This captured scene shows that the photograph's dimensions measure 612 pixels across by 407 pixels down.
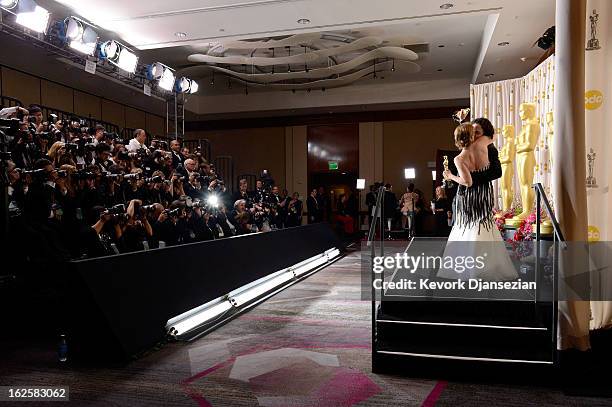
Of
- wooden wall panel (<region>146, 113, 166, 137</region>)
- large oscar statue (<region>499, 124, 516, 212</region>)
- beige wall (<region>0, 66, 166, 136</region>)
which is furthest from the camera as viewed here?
wooden wall panel (<region>146, 113, 166, 137</region>)

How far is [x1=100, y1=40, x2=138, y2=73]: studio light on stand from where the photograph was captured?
26.3 ft

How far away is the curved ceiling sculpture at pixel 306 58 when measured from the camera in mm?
9844

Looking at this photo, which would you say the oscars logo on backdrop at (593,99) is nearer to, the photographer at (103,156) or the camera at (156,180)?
the camera at (156,180)

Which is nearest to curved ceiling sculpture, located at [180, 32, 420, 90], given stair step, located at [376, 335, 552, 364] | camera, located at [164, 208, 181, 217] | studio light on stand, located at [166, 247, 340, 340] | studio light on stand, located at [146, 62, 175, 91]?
studio light on stand, located at [146, 62, 175, 91]

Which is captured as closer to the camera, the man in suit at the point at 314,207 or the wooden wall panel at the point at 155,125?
the man in suit at the point at 314,207

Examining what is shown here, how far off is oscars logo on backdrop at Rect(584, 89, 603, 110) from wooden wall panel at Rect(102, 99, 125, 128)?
11.7m

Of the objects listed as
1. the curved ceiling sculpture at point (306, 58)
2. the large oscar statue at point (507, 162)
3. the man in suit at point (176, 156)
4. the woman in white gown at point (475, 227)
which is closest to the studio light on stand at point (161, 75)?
the curved ceiling sculpture at point (306, 58)

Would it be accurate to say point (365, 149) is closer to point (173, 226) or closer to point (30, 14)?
point (173, 226)

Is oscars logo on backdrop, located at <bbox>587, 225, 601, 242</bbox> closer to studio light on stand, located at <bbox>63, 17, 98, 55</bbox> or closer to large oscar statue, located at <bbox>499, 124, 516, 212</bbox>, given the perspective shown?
large oscar statue, located at <bbox>499, 124, 516, 212</bbox>

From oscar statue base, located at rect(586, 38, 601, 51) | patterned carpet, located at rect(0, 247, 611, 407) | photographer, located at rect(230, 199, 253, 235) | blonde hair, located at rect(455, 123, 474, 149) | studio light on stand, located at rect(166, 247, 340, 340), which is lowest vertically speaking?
patterned carpet, located at rect(0, 247, 611, 407)

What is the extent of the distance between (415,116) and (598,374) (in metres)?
12.3

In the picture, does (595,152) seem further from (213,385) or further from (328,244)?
(328,244)

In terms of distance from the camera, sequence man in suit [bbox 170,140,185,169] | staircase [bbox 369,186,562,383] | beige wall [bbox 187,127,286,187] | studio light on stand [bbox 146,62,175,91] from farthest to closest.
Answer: beige wall [bbox 187,127,286,187] < studio light on stand [bbox 146,62,175,91] < man in suit [bbox 170,140,185,169] < staircase [bbox 369,186,562,383]

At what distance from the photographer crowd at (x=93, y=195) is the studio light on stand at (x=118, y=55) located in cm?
161
